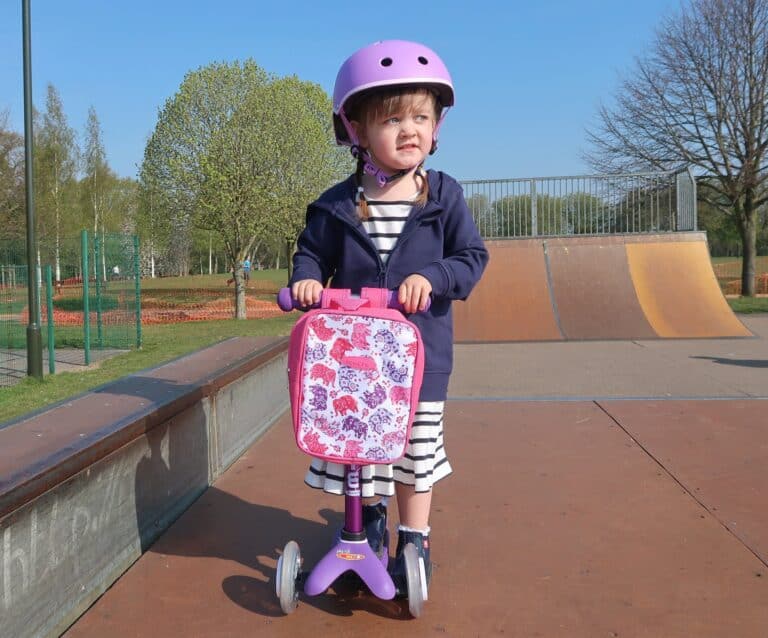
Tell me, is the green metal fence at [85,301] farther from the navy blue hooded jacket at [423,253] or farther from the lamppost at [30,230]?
the navy blue hooded jacket at [423,253]

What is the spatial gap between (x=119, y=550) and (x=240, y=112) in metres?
23.1

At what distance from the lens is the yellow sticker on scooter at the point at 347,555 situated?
2.36 metres

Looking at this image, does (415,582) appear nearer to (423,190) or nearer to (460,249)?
(460,249)

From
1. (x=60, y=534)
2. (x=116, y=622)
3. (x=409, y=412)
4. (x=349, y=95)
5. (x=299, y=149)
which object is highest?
(x=299, y=149)

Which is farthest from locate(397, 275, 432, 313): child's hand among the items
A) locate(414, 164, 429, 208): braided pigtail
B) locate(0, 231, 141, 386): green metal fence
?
locate(0, 231, 141, 386): green metal fence

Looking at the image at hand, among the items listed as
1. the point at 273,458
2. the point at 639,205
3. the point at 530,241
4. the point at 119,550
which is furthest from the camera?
the point at 639,205

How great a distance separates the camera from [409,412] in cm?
223

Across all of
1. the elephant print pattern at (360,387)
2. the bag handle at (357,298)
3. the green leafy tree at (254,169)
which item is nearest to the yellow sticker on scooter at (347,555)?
the elephant print pattern at (360,387)

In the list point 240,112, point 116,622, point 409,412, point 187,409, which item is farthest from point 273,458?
point 240,112

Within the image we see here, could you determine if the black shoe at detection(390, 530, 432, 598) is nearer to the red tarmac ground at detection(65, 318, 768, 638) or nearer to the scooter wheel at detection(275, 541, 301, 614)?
the red tarmac ground at detection(65, 318, 768, 638)

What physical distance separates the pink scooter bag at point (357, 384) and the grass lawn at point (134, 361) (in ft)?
13.8

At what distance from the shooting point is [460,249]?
2584 millimetres

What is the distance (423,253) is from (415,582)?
1.08m

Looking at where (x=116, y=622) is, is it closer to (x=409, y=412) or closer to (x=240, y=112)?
(x=409, y=412)
